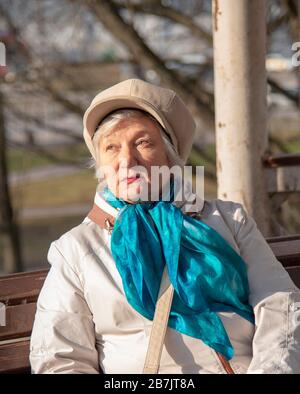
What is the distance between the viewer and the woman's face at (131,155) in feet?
8.95

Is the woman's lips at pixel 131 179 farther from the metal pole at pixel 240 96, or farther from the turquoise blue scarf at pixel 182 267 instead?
the metal pole at pixel 240 96

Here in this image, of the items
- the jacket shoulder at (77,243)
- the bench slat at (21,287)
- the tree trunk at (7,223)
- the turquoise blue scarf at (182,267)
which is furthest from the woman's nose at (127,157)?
the tree trunk at (7,223)

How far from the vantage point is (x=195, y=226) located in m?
2.74

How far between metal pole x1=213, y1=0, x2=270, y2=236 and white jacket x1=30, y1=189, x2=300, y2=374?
5.70 feet

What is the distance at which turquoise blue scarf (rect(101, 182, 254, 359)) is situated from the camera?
8.57ft

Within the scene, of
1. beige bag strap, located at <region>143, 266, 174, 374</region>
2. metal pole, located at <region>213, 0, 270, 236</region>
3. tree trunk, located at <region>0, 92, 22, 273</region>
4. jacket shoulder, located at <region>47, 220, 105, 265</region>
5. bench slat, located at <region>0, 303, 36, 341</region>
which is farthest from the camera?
tree trunk, located at <region>0, 92, 22, 273</region>

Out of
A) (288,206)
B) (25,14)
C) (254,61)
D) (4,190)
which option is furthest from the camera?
(4,190)

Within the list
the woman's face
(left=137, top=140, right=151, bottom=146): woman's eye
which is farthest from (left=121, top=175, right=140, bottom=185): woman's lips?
(left=137, top=140, right=151, bottom=146): woman's eye

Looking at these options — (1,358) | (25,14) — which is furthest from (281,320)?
(25,14)

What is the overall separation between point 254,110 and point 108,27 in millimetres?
3093

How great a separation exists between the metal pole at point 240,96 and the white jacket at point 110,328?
5.70 feet

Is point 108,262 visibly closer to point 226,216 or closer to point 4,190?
point 226,216

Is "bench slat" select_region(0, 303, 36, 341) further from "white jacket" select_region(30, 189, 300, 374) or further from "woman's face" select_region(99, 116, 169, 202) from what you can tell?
"woman's face" select_region(99, 116, 169, 202)

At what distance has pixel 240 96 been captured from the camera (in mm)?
4367
